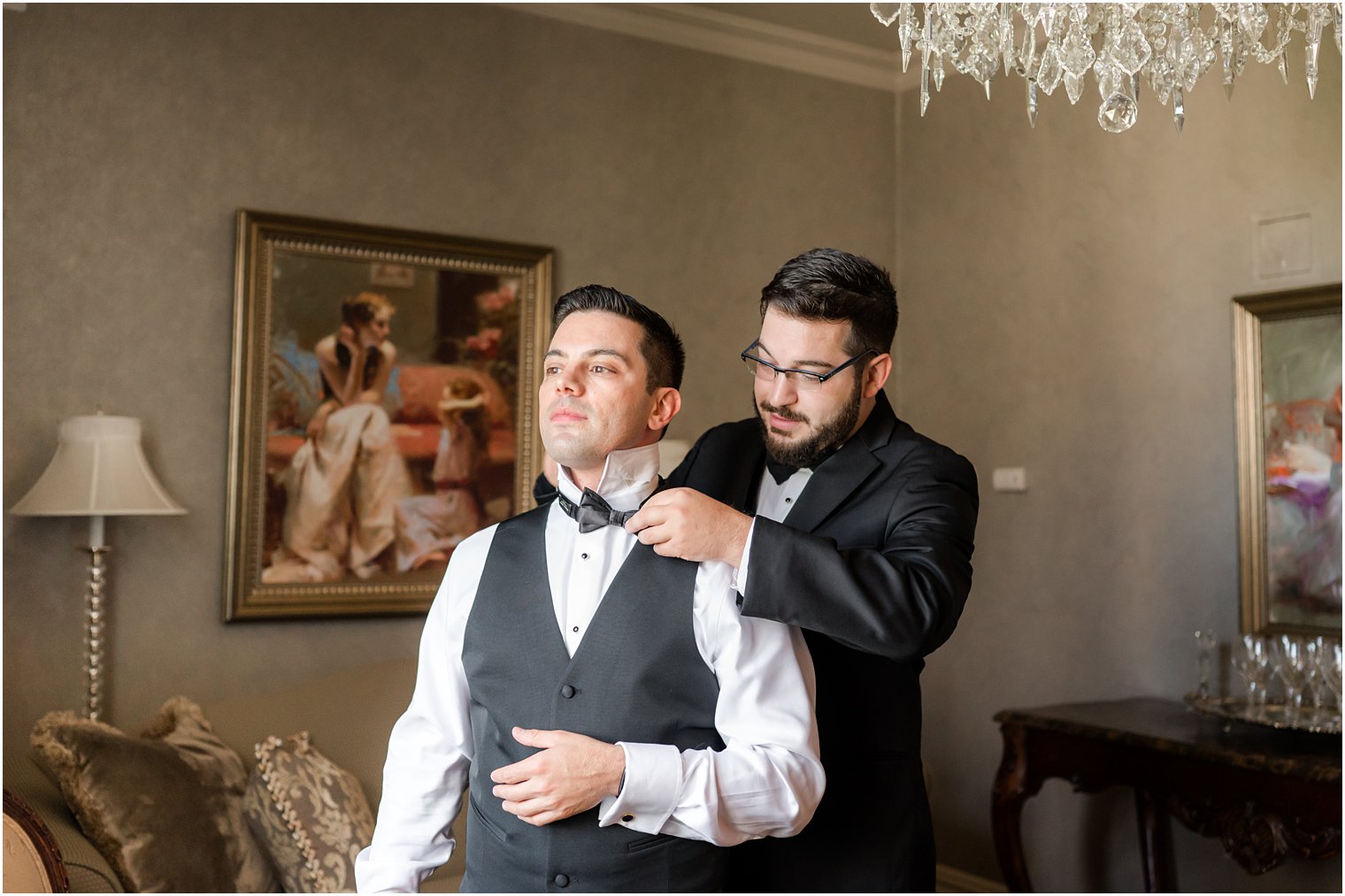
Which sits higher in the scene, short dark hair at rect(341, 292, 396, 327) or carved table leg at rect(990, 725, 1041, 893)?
short dark hair at rect(341, 292, 396, 327)

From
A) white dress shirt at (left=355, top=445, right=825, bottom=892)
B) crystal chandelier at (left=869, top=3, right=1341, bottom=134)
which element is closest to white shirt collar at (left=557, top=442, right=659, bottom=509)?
white dress shirt at (left=355, top=445, right=825, bottom=892)

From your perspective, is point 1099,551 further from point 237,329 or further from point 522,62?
point 237,329

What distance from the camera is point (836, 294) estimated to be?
195 cm

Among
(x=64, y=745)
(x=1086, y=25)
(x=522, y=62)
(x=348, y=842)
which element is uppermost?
(x=522, y=62)

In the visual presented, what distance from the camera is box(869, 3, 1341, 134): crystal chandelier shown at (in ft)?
7.84

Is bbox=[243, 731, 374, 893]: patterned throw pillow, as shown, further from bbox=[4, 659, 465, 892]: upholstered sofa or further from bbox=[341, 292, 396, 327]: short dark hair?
bbox=[341, 292, 396, 327]: short dark hair

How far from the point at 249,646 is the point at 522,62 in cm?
216

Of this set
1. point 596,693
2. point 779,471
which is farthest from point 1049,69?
point 596,693

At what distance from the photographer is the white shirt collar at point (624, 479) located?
176cm

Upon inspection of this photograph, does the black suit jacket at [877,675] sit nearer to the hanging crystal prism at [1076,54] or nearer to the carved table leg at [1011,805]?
the hanging crystal prism at [1076,54]

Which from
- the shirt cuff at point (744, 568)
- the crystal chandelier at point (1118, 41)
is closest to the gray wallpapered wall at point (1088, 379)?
the crystal chandelier at point (1118, 41)

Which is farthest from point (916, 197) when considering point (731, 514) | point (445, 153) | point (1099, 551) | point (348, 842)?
point (731, 514)

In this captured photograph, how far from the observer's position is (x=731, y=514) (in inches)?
66.1

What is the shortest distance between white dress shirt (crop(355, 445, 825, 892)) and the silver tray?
2.26m
